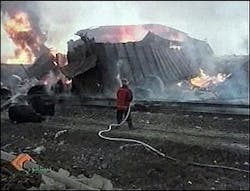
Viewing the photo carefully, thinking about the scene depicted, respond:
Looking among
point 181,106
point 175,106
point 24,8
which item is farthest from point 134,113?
point 24,8

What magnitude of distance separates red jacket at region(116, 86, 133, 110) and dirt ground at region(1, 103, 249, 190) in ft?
2.30

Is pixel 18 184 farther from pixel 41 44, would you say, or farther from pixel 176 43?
pixel 41 44

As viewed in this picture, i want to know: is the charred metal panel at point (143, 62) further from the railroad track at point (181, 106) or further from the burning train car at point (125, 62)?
the railroad track at point (181, 106)

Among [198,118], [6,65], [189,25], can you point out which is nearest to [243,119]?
[198,118]

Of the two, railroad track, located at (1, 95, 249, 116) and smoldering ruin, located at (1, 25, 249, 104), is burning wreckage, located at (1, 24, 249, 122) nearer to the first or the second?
smoldering ruin, located at (1, 25, 249, 104)

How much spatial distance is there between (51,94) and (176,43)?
6.32 m

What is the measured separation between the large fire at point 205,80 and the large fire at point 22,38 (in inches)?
430

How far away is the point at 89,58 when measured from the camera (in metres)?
20.8

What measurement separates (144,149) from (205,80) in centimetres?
1092

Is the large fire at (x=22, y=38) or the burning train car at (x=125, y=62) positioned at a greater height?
the large fire at (x=22, y=38)

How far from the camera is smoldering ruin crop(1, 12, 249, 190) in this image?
31.7ft

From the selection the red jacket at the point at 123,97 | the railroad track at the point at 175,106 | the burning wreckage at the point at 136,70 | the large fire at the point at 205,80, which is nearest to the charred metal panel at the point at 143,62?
the burning wreckage at the point at 136,70

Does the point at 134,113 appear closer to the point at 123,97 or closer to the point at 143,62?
the point at 123,97

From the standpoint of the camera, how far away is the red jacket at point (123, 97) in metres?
14.0
